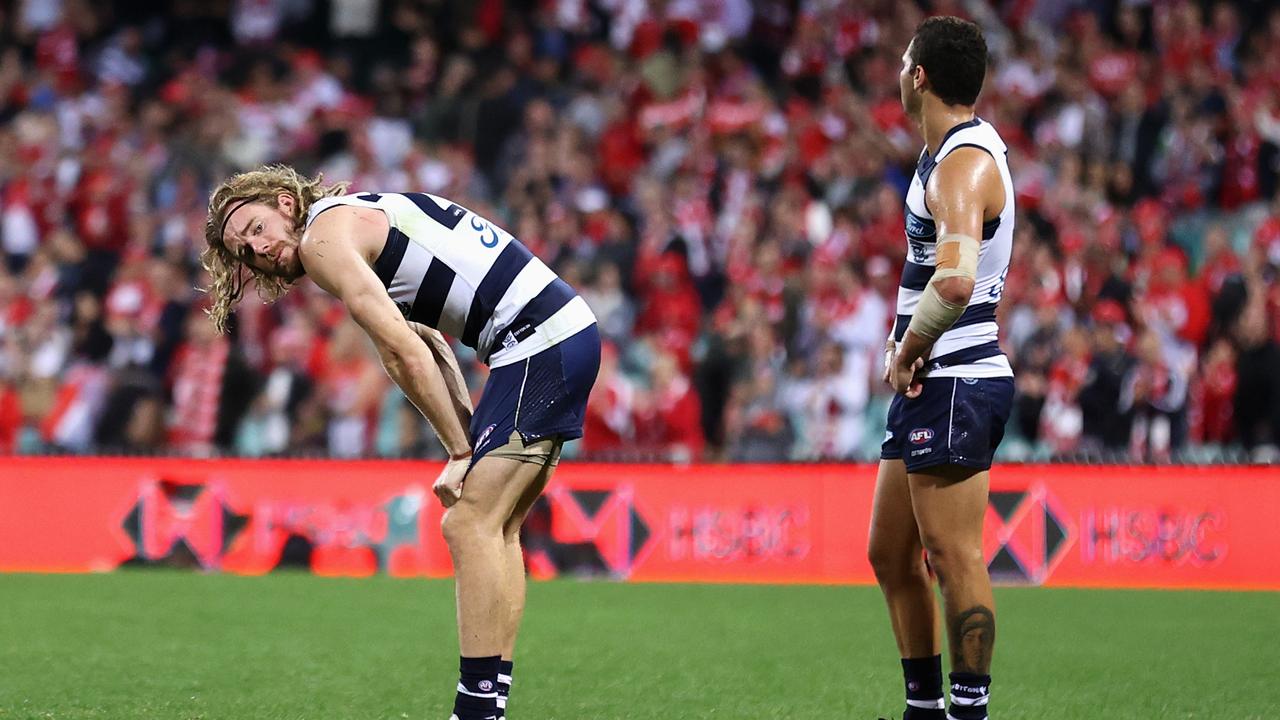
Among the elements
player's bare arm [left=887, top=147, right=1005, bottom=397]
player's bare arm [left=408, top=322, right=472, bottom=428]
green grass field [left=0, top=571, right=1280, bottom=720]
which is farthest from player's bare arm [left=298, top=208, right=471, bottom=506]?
player's bare arm [left=887, top=147, right=1005, bottom=397]

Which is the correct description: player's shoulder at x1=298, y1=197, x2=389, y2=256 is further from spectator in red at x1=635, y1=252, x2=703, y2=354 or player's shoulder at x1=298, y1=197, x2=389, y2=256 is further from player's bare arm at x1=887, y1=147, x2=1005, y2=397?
spectator in red at x1=635, y1=252, x2=703, y2=354

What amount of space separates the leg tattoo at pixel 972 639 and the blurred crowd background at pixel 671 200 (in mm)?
7175

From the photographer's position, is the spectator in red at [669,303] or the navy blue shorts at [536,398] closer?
the navy blue shorts at [536,398]

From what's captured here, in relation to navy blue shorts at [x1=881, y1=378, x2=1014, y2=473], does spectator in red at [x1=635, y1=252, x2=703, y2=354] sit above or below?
above

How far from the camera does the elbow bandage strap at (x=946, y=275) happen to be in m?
5.21

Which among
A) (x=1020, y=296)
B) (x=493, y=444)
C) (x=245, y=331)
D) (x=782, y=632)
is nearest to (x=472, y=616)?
(x=493, y=444)

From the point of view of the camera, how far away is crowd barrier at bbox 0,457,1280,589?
39.9ft

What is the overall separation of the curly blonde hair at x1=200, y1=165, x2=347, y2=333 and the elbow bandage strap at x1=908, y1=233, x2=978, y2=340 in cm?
212

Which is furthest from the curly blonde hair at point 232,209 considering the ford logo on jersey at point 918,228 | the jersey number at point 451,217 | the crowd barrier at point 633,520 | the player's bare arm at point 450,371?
the crowd barrier at point 633,520

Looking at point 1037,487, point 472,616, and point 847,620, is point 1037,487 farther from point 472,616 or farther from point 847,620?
point 472,616

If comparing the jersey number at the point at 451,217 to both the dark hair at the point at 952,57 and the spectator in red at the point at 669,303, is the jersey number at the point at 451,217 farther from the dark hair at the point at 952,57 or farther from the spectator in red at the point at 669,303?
the spectator in red at the point at 669,303

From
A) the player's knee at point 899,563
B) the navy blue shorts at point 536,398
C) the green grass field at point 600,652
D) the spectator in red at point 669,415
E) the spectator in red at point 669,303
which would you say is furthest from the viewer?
the spectator in red at point 669,303

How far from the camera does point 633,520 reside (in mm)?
12781

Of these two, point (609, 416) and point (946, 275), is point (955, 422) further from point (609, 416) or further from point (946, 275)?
point (609, 416)
